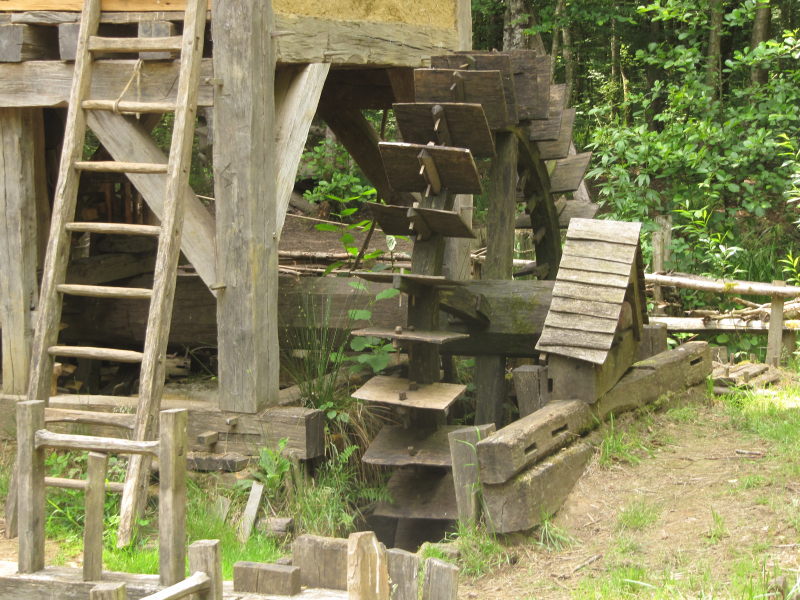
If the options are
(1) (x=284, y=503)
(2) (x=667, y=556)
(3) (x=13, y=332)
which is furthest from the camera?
(3) (x=13, y=332)

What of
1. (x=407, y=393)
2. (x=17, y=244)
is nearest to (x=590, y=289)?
(x=407, y=393)

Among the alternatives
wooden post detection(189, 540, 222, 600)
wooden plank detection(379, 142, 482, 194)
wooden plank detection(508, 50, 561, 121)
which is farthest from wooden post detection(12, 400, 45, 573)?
wooden plank detection(508, 50, 561, 121)

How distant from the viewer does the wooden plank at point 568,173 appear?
886 cm

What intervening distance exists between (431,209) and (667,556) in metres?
2.82

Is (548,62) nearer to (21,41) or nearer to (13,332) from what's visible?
(21,41)

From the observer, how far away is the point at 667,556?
159 inches

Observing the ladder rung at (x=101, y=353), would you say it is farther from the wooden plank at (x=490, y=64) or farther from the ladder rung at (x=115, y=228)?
the wooden plank at (x=490, y=64)

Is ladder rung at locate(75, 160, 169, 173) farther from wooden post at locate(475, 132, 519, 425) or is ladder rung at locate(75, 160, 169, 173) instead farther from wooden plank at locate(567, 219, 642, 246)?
wooden post at locate(475, 132, 519, 425)

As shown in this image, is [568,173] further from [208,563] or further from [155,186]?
[208,563]

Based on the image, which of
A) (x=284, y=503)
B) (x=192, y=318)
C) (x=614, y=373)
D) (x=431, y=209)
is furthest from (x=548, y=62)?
(x=284, y=503)

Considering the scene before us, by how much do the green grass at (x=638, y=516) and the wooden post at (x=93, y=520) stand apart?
7.81 ft

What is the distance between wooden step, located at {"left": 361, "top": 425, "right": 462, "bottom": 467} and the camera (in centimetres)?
565

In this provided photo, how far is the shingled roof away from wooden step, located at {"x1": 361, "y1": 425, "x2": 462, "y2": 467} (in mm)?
919

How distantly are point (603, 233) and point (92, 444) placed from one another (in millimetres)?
3364
